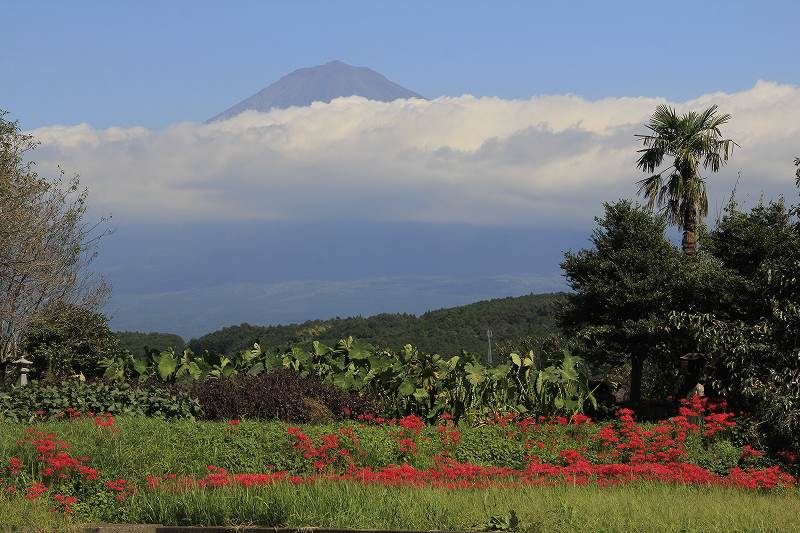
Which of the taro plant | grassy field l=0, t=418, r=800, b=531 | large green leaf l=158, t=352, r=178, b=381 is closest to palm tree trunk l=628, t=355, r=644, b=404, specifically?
the taro plant

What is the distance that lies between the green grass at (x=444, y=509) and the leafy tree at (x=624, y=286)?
11117 mm

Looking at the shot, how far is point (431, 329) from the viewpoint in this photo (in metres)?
47.7

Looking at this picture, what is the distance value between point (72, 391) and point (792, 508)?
484 inches

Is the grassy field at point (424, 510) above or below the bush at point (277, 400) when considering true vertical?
below

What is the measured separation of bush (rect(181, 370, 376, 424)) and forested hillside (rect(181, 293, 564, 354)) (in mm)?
24652

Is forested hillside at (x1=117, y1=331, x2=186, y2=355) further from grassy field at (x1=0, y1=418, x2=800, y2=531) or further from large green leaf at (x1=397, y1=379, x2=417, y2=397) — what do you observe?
→ grassy field at (x1=0, y1=418, x2=800, y2=531)

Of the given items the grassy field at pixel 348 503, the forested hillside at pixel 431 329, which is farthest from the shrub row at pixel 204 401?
the forested hillside at pixel 431 329

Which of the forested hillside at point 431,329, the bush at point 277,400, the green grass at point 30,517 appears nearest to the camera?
the green grass at point 30,517

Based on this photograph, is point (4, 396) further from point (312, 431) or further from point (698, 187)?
point (698, 187)

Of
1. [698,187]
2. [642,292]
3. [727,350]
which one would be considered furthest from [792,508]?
[698,187]

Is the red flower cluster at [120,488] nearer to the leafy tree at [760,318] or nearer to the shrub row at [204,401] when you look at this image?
the shrub row at [204,401]

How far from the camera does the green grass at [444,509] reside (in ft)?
29.2

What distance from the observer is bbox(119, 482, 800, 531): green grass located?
8891 millimetres

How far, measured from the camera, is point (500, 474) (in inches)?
472
